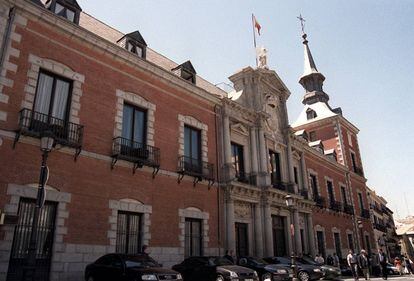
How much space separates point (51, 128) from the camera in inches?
513

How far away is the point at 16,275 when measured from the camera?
11.1m

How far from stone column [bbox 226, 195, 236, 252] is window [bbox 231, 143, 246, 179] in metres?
2.22

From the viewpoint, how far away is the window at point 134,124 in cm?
1623

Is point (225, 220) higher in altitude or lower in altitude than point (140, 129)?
lower

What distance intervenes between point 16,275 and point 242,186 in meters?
12.5

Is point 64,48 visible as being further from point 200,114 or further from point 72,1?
point 200,114

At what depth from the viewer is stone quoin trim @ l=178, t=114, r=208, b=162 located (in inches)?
726

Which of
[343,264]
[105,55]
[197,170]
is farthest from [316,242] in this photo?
[105,55]

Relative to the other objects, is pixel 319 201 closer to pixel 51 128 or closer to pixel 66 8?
pixel 51 128

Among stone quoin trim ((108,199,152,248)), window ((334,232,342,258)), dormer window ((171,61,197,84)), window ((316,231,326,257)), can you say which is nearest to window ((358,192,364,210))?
window ((334,232,342,258))

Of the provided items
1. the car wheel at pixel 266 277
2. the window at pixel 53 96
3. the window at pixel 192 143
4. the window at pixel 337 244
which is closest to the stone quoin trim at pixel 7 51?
the window at pixel 53 96

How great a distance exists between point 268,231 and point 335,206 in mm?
14709

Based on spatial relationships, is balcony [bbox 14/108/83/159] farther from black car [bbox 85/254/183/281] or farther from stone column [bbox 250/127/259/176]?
stone column [bbox 250/127/259/176]

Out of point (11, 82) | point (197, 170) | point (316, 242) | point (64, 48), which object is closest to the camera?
point (11, 82)
